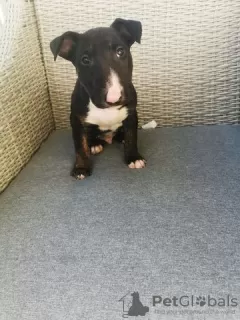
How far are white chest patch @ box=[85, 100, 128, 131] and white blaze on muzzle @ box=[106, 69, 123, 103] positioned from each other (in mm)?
177

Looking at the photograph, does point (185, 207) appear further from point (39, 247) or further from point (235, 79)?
point (235, 79)

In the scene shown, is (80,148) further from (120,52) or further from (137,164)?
(120,52)

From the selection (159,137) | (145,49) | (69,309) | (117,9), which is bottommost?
(159,137)

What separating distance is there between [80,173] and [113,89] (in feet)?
1.10

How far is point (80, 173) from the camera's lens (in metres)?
1.22

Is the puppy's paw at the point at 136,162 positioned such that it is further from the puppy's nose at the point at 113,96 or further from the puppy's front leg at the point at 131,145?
the puppy's nose at the point at 113,96

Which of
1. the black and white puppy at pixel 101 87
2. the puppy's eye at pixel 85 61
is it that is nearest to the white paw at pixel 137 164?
the black and white puppy at pixel 101 87

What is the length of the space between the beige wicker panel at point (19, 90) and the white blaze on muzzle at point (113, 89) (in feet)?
1.43

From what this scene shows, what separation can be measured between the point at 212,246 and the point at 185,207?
0.56 feet

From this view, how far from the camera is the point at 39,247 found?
0.91m

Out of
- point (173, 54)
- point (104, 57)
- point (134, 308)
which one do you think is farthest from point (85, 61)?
point (134, 308)

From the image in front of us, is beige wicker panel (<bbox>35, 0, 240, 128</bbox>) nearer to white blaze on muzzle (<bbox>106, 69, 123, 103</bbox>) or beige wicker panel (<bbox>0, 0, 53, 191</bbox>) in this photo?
beige wicker panel (<bbox>0, 0, 53, 191</bbox>)

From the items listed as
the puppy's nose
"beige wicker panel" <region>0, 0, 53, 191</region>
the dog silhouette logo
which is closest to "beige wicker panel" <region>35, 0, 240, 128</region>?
"beige wicker panel" <region>0, 0, 53, 191</region>

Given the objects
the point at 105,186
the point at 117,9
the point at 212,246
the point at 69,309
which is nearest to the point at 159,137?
the point at 105,186
